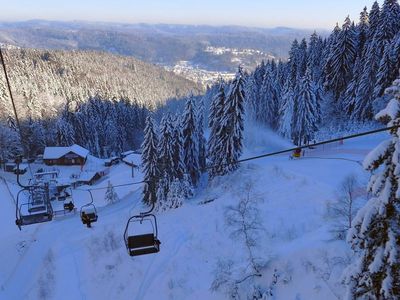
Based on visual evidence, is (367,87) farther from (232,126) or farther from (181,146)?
(181,146)

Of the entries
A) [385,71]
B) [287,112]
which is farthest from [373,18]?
[287,112]

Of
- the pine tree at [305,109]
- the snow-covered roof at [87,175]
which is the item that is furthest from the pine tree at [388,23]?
the snow-covered roof at [87,175]

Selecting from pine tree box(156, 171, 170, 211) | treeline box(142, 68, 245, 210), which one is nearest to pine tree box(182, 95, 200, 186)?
treeline box(142, 68, 245, 210)

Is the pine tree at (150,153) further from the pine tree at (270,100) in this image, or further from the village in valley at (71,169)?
the pine tree at (270,100)

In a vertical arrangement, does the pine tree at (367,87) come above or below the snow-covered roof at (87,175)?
above

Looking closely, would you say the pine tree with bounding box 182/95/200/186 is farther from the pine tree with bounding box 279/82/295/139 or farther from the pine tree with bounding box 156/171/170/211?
the pine tree with bounding box 279/82/295/139

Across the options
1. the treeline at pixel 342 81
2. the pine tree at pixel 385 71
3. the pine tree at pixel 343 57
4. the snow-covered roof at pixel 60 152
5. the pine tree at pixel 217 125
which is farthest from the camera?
the snow-covered roof at pixel 60 152
